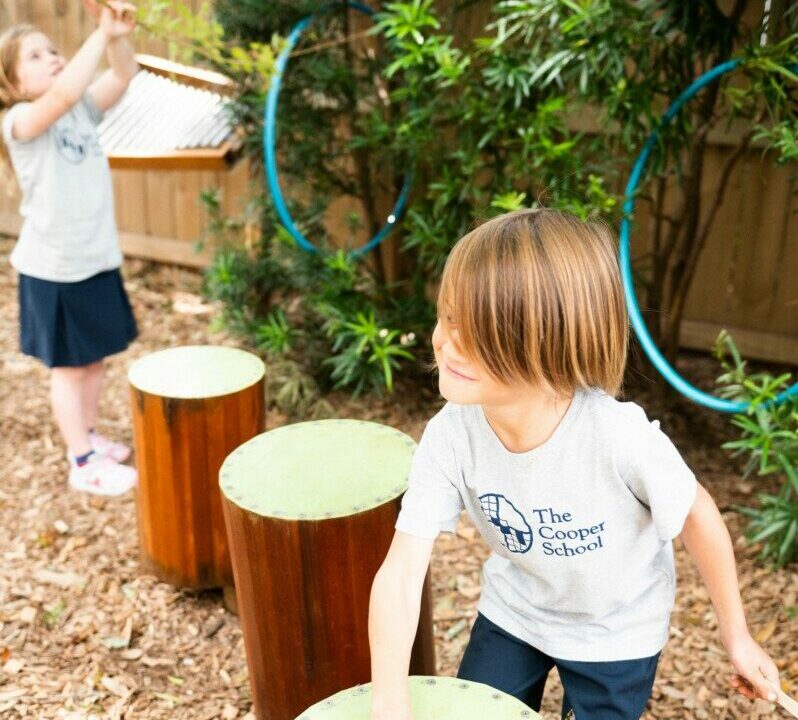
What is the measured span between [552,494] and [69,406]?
7.57ft

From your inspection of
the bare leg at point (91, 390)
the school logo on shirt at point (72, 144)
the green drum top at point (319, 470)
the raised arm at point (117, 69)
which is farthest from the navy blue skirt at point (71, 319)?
the green drum top at point (319, 470)

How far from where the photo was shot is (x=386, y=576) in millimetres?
1466

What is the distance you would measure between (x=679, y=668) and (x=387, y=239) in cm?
249

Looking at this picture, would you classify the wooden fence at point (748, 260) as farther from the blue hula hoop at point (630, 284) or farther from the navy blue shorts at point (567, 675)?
the navy blue shorts at point (567, 675)

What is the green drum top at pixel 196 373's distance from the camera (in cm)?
258

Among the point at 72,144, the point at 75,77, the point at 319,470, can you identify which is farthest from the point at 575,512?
the point at 72,144

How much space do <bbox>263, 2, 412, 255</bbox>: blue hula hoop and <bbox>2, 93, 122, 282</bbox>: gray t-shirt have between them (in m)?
0.61

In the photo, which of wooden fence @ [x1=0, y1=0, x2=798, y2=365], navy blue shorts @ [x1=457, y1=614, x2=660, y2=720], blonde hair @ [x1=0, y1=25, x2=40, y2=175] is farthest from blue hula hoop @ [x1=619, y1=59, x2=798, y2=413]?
blonde hair @ [x1=0, y1=25, x2=40, y2=175]

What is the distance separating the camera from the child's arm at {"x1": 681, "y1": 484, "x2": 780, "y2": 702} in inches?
57.9

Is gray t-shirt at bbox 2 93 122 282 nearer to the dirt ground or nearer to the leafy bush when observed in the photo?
the dirt ground

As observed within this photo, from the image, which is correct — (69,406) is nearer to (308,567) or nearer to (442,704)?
(308,567)

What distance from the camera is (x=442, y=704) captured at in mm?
1418

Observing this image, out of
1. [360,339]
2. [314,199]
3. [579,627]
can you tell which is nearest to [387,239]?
[314,199]

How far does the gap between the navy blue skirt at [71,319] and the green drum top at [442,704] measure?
2189 mm
